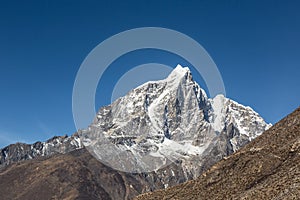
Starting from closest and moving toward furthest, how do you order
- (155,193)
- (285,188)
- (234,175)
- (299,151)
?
(285,188) < (299,151) < (234,175) < (155,193)

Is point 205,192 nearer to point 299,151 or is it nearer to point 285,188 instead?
point 299,151

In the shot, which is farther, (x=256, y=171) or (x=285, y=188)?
(x=256, y=171)

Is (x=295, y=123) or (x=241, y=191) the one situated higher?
(x=295, y=123)

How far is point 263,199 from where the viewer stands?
72938mm

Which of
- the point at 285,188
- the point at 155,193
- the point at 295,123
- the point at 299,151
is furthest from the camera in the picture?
the point at 155,193

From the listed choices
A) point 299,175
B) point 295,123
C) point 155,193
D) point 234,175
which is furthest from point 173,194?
point 299,175

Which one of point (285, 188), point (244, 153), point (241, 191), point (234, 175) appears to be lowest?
point (285, 188)

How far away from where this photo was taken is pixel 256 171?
92438 mm

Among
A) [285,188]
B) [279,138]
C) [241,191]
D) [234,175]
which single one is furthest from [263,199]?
[279,138]

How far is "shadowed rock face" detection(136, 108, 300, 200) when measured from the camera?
75875 mm

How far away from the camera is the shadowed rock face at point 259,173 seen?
7588 centimetres

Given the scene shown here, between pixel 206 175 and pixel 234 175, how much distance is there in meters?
11.3

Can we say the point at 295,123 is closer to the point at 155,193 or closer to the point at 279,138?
the point at 279,138

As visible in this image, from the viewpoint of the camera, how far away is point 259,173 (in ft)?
299
